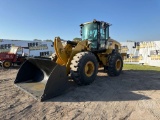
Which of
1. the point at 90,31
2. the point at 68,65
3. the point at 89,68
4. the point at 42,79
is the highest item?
the point at 90,31

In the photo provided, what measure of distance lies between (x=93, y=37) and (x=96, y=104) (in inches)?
172

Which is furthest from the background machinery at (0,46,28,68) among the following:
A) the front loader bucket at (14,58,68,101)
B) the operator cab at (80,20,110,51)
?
the front loader bucket at (14,58,68,101)

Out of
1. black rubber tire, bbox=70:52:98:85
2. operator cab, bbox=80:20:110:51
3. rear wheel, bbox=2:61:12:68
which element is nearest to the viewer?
black rubber tire, bbox=70:52:98:85

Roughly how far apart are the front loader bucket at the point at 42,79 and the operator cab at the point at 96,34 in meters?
2.78

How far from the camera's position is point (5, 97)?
532 cm

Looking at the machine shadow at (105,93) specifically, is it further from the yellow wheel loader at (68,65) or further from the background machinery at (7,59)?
the background machinery at (7,59)

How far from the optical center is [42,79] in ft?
21.8

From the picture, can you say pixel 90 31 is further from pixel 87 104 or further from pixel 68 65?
pixel 87 104

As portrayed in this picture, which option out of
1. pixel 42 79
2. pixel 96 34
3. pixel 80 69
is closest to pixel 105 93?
pixel 80 69

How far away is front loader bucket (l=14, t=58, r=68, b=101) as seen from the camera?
504 centimetres

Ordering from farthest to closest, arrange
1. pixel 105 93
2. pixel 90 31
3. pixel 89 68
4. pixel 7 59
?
pixel 7 59, pixel 90 31, pixel 89 68, pixel 105 93

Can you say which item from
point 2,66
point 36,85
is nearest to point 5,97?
point 36,85

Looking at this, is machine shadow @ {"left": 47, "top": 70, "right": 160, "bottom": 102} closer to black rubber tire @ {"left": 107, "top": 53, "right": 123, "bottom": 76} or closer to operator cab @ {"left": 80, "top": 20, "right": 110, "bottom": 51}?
black rubber tire @ {"left": 107, "top": 53, "right": 123, "bottom": 76}

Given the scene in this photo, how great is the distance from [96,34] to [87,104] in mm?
4399
